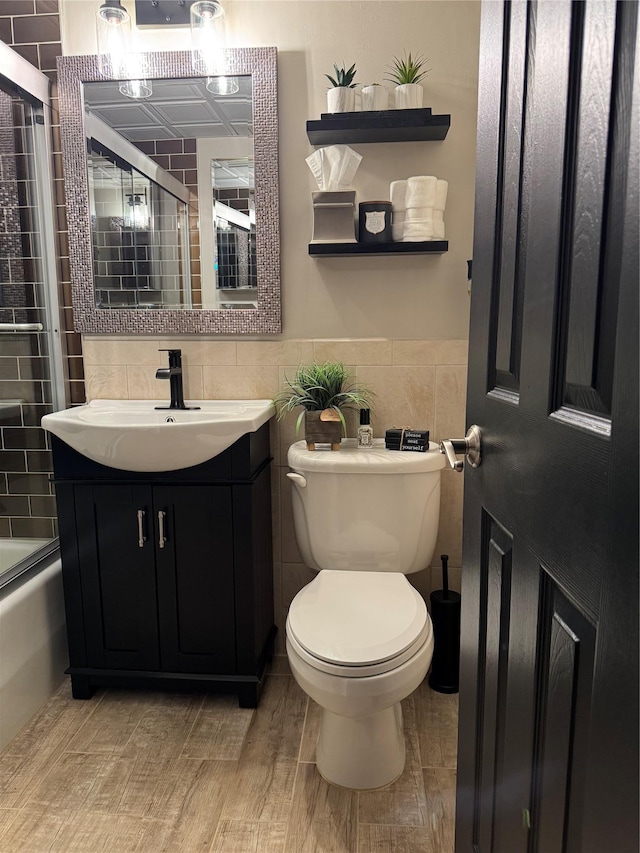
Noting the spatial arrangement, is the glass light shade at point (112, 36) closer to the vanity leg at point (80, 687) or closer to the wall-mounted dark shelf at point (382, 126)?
the wall-mounted dark shelf at point (382, 126)

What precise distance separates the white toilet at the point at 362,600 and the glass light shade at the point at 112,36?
1.41 metres

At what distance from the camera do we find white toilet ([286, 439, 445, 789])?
4.84 feet

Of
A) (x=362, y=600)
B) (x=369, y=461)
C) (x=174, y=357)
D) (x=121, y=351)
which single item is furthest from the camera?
(x=121, y=351)

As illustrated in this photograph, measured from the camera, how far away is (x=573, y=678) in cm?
63

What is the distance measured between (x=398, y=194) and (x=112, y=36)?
107 cm

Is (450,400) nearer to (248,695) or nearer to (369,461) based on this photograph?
(369,461)

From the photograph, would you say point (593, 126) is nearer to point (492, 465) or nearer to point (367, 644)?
point (492, 465)

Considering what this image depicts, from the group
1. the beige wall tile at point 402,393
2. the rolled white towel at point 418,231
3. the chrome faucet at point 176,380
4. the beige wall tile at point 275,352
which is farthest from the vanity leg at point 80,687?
the rolled white towel at point 418,231

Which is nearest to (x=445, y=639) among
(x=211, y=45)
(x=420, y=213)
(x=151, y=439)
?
(x=151, y=439)

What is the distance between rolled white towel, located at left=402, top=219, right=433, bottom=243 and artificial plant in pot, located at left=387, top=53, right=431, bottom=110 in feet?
1.14

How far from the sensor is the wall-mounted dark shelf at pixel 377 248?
6.54 ft

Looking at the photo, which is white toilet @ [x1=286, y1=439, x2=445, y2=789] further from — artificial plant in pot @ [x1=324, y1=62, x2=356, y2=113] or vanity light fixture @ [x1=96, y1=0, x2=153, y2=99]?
vanity light fixture @ [x1=96, y1=0, x2=153, y2=99]

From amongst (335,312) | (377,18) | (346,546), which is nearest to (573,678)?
(346,546)

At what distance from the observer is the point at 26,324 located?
2186 millimetres
